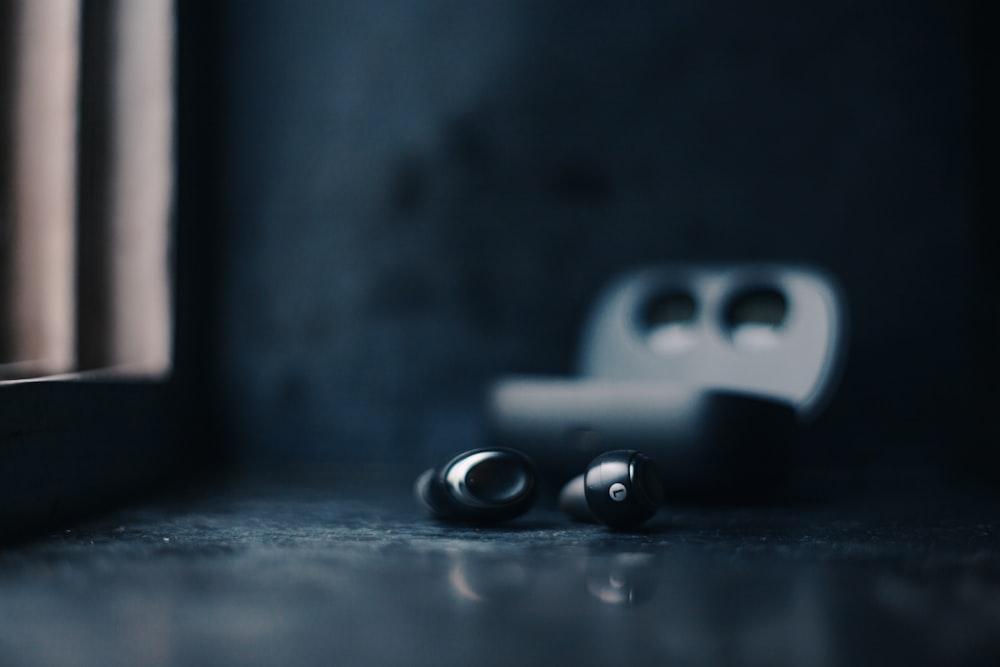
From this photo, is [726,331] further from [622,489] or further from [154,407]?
[154,407]

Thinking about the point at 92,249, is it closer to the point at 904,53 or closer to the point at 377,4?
the point at 377,4

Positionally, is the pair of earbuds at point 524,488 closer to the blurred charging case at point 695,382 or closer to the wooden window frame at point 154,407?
the blurred charging case at point 695,382

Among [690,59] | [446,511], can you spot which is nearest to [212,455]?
[446,511]

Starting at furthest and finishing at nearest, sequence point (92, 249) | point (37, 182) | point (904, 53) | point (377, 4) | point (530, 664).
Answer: point (377, 4) < point (904, 53) < point (92, 249) < point (37, 182) < point (530, 664)

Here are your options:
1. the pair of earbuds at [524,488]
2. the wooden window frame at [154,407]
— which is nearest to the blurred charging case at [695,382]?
the pair of earbuds at [524,488]

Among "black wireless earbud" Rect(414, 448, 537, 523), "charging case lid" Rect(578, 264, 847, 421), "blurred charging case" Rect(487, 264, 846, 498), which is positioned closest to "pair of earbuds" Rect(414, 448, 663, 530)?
"black wireless earbud" Rect(414, 448, 537, 523)

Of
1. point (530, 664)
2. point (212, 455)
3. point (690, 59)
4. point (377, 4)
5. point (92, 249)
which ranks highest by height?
point (377, 4)
